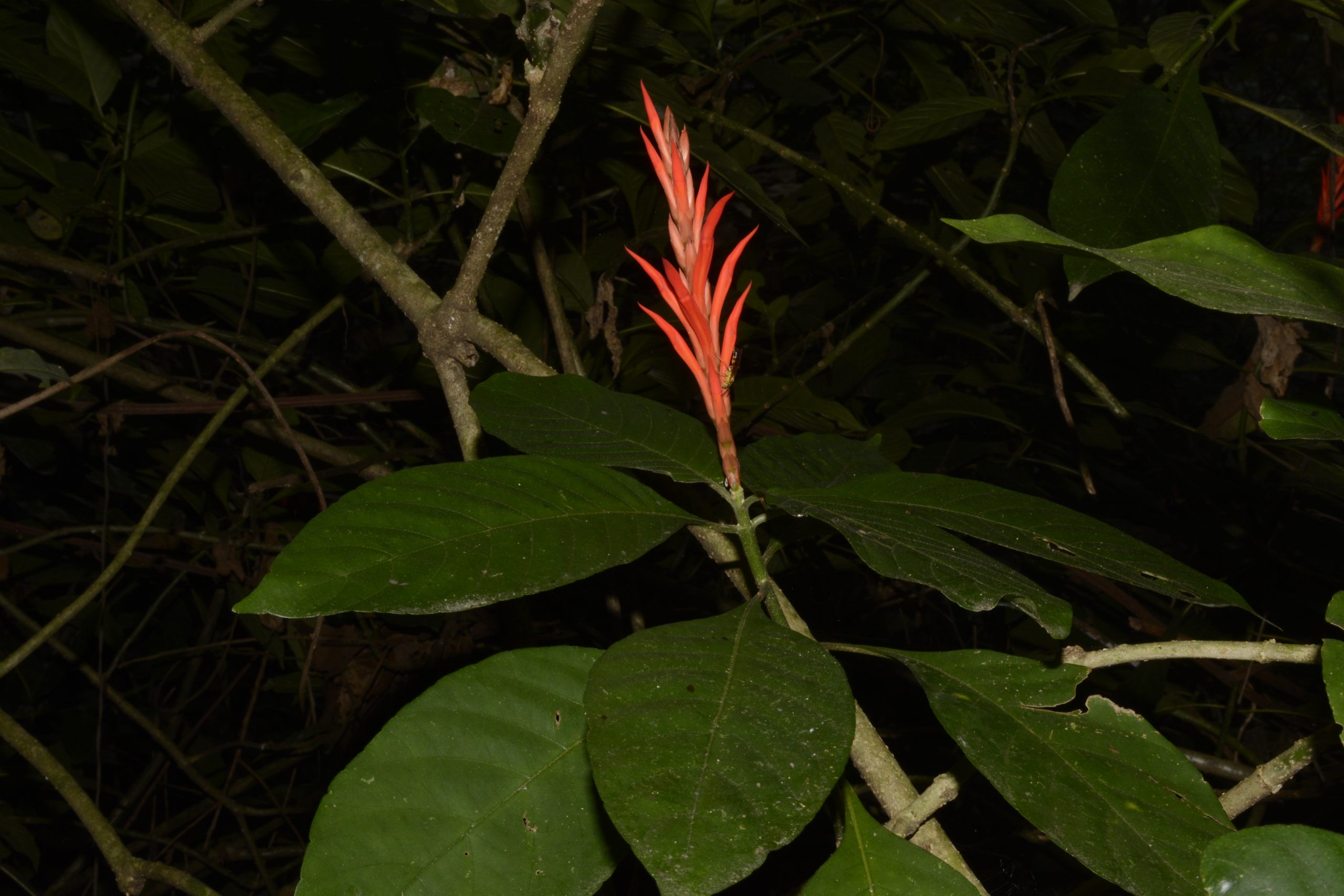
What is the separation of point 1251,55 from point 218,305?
214 cm

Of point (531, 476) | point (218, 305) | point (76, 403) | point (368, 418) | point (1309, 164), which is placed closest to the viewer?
point (531, 476)

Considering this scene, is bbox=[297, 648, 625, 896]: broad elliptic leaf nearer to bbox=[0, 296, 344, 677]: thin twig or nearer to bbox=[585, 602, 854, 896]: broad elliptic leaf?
bbox=[585, 602, 854, 896]: broad elliptic leaf

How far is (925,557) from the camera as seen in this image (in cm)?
53

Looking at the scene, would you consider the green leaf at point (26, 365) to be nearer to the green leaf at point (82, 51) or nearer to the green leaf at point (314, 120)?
the green leaf at point (314, 120)

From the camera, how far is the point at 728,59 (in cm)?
154

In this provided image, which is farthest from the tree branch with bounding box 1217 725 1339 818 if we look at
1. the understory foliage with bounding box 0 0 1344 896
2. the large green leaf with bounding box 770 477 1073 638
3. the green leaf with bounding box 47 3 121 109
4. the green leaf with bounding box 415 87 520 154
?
the green leaf with bounding box 47 3 121 109

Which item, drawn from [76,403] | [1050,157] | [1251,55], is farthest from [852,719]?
[1251,55]

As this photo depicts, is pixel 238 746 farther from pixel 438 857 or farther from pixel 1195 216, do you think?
pixel 1195 216

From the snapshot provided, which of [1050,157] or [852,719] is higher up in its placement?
[1050,157]

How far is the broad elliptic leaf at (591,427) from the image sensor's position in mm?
682

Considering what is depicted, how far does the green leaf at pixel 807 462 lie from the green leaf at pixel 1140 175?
245 millimetres

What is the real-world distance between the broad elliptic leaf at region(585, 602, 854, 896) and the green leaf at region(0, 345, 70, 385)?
84cm

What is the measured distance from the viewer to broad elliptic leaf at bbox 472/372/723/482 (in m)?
0.68

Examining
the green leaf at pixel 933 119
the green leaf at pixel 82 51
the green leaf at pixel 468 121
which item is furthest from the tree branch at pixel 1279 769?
the green leaf at pixel 82 51
